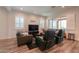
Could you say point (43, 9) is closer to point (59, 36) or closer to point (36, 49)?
point (59, 36)

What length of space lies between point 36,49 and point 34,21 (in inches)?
27.5

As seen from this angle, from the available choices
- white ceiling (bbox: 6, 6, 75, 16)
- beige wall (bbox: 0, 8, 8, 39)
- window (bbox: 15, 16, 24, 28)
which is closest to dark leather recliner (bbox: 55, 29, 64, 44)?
white ceiling (bbox: 6, 6, 75, 16)

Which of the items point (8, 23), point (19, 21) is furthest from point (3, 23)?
point (19, 21)

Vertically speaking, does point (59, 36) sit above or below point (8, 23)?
below

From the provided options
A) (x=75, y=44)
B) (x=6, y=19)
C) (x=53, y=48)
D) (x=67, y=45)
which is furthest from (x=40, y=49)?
(x=6, y=19)

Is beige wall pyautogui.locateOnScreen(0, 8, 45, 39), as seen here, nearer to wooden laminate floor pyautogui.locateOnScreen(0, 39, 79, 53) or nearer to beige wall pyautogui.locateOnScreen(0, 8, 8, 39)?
beige wall pyautogui.locateOnScreen(0, 8, 8, 39)

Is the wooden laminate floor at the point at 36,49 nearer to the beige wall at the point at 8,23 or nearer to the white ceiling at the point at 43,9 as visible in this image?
the beige wall at the point at 8,23

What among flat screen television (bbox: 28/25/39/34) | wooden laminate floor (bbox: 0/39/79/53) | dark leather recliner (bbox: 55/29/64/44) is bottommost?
wooden laminate floor (bbox: 0/39/79/53)

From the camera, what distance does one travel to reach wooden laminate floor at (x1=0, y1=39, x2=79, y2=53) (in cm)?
239

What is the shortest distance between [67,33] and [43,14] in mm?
771

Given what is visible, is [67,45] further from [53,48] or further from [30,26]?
[30,26]

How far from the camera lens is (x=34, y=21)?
2492 mm
